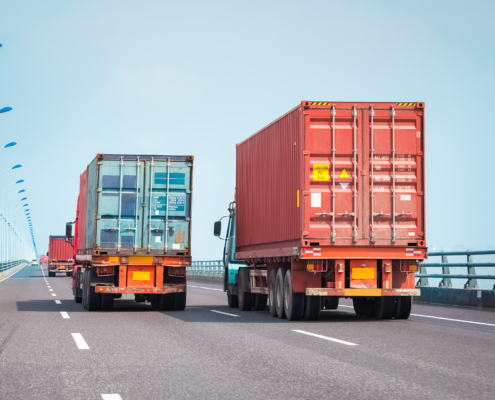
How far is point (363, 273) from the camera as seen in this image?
14000 mm

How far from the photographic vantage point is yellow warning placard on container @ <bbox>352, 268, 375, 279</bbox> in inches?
550

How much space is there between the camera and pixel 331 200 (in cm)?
1387

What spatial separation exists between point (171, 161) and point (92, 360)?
9.72 m

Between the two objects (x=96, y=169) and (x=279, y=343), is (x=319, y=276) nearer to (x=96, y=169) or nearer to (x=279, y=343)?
(x=279, y=343)

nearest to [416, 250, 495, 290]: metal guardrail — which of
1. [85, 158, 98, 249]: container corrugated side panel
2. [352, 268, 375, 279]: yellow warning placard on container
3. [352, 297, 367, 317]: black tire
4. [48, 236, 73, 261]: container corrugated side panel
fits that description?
[352, 297, 367, 317]: black tire

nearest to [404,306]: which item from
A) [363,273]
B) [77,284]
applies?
[363,273]

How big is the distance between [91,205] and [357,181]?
737cm

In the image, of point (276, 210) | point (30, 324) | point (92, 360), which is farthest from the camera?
point (276, 210)

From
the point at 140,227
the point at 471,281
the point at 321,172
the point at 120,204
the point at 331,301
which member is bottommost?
the point at 331,301

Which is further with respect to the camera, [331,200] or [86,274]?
[86,274]

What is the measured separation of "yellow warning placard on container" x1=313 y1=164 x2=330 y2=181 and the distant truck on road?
42.9 metres

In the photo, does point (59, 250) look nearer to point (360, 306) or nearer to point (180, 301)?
point (180, 301)

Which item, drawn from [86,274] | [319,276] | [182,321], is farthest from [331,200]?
[86,274]

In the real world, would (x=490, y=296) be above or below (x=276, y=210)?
below
